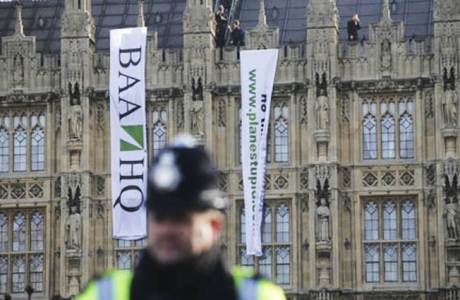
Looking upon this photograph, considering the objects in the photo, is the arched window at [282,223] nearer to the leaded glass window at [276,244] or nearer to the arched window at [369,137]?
the leaded glass window at [276,244]

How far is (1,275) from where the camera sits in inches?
1577

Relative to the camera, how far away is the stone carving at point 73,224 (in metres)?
39.4

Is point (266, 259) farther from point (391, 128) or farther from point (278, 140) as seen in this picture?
point (391, 128)

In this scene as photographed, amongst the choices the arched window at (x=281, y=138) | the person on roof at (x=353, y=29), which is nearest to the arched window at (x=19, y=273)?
the arched window at (x=281, y=138)

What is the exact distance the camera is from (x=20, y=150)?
133ft

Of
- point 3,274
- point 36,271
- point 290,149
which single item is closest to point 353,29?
point 290,149

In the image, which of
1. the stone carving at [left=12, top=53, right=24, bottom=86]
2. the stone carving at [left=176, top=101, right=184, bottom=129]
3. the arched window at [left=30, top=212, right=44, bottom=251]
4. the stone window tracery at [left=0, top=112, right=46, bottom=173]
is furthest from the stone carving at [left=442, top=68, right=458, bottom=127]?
the stone carving at [left=12, top=53, right=24, bottom=86]

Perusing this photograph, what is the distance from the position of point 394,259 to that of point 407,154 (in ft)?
9.78

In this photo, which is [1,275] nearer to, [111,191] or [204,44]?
[111,191]

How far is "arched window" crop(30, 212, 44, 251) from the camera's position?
40.2 metres

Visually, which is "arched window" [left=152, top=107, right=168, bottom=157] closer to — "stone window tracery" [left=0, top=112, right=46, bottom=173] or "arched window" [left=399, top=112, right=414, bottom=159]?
"stone window tracery" [left=0, top=112, right=46, bottom=173]

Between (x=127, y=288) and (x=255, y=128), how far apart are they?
115 feet

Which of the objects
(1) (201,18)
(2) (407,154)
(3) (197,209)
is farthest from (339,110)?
(3) (197,209)

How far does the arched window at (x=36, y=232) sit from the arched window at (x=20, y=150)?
1.44 meters
